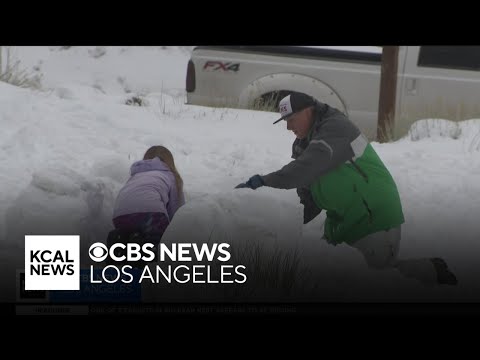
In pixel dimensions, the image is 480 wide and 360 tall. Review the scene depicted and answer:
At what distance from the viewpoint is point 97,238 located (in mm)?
4156

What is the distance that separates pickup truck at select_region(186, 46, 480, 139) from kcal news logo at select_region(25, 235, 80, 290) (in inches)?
46.5

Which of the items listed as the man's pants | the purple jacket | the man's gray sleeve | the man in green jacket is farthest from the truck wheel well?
the man's pants

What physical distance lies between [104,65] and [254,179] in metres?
1.16

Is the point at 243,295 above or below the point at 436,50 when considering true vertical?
below

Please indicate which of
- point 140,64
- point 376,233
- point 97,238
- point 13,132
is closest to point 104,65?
point 140,64

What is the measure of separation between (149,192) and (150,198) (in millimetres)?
37

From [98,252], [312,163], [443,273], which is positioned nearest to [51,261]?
[98,252]

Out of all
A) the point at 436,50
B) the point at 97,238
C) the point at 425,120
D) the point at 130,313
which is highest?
the point at 436,50

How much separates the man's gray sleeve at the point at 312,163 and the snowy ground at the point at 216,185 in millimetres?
62

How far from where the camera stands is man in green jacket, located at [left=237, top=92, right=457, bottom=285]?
423 centimetres

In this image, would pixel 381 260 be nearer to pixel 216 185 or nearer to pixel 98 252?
pixel 216 185

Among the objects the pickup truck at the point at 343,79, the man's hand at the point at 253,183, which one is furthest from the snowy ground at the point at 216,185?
the pickup truck at the point at 343,79

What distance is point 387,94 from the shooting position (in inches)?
181

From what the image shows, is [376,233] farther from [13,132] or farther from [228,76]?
[13,132]
